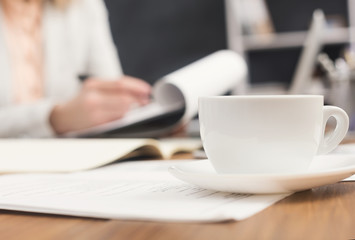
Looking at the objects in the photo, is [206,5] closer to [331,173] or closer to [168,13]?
[168,13]

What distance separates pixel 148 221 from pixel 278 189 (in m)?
0.10

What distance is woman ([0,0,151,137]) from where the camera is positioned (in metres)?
1.25

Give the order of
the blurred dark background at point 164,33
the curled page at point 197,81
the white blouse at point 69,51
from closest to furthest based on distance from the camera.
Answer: the curled page at point 197,81
the white blouse at point 69,51
the blurred dark background at point 164,33

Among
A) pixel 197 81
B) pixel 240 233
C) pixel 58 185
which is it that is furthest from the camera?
pixel 197 81

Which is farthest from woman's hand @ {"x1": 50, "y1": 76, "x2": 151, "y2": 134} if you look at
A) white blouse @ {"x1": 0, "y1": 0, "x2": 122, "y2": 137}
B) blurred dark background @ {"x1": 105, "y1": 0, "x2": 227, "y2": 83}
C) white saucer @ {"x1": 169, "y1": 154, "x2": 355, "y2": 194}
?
blurred dark background @ {"x1": 105, "y1": 0, "x2": 227, "y2": 83}

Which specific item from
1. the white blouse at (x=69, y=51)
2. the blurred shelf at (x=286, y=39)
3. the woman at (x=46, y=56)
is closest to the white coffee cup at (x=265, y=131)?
the woman at (x=46, y=56)

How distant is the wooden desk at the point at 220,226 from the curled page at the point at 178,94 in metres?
0.52

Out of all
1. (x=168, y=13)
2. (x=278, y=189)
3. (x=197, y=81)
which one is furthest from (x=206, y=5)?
(x=278, y=189)

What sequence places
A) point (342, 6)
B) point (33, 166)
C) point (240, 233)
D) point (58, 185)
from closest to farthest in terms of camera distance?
point (240, 233) → point (58, 185) → point (33, 166) → point (342, 6)

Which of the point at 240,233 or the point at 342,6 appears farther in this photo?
the point at 342,6

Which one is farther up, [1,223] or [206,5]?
[206,5]

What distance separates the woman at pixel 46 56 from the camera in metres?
1.25

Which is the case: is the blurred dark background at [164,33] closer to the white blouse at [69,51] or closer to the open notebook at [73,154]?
the white blouse at [69,51]

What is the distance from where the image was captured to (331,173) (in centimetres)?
34
